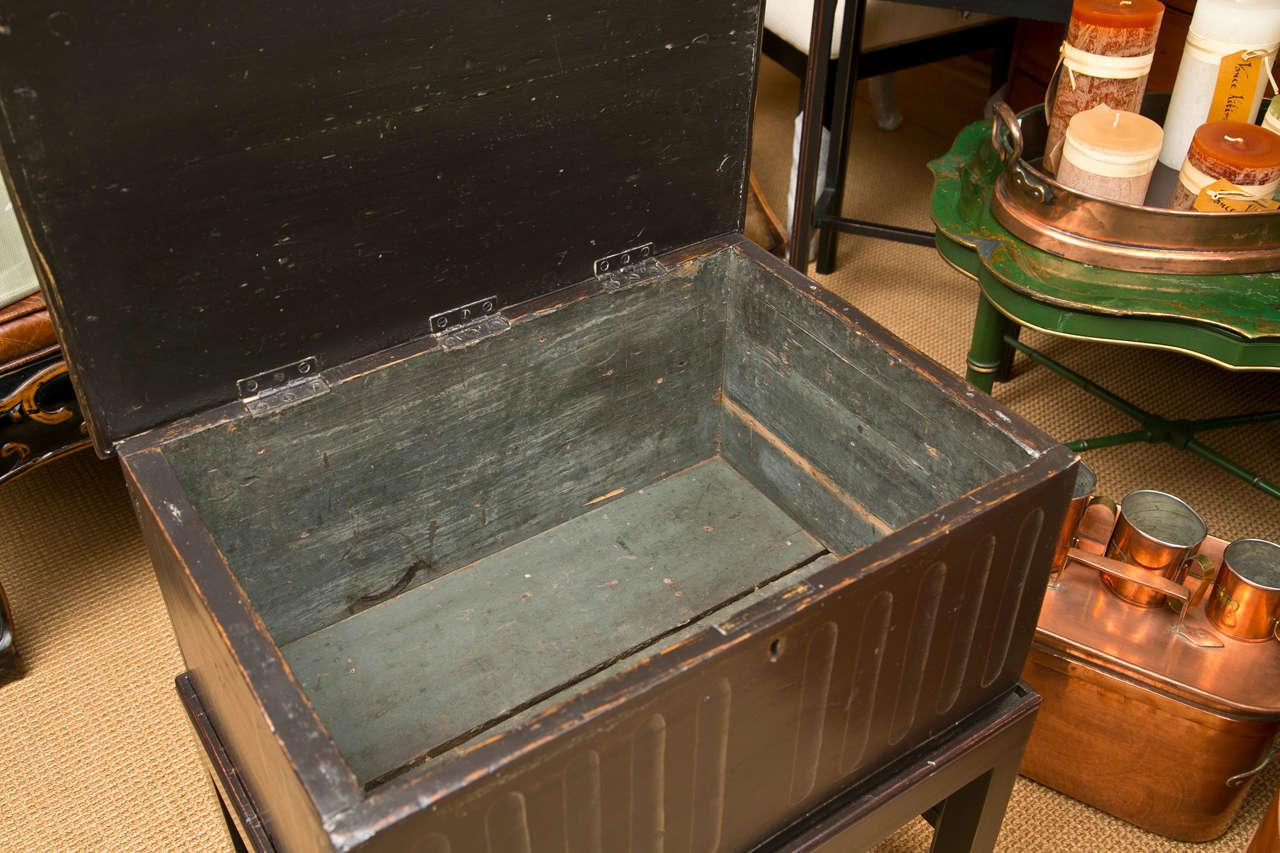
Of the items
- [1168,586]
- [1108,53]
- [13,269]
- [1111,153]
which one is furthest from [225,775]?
[1108,53]

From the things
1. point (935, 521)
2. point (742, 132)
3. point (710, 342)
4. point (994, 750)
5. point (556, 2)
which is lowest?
point (994, 750)

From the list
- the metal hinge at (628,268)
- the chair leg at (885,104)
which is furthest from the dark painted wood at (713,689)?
the chair leg at (885,104)

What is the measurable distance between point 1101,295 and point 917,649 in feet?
2.32

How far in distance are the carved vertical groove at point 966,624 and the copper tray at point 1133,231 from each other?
2.32 ft

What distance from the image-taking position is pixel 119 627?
1704 millimetres

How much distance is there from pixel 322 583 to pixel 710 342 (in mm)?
463

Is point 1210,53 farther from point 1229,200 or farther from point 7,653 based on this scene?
point 7,653

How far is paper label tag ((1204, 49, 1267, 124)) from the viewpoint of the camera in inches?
59.4

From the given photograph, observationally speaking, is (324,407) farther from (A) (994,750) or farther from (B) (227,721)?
(A) (994,750)

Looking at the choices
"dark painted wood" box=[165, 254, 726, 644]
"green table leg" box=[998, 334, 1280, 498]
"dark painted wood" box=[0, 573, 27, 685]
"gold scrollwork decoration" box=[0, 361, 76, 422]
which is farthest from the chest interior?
"green table leg" box=[998, 334, 1280, 498]

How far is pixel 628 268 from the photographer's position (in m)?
1.16

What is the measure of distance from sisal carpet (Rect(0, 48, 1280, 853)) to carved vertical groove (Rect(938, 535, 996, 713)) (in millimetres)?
515

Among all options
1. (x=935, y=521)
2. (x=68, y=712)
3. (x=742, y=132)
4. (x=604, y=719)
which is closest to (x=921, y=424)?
(x=935, y=521)

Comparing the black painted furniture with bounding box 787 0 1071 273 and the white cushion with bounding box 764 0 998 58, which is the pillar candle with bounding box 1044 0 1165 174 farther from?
the white cushion with bounding box 764 0 998 58
